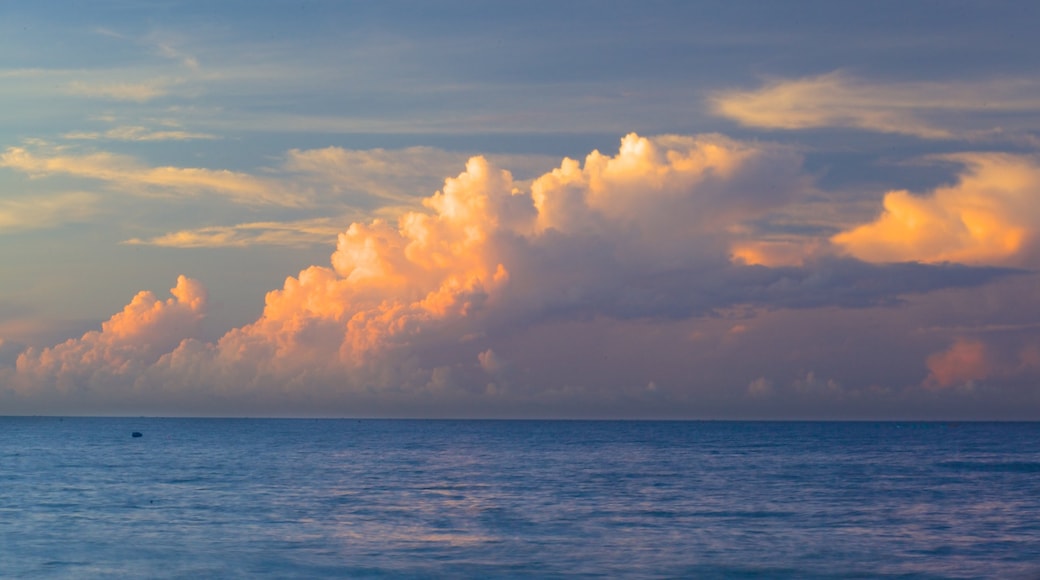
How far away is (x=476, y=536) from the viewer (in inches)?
2196

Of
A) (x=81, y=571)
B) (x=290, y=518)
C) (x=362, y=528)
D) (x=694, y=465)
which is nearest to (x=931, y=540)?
(x=362, y=528)

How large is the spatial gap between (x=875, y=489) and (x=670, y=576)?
4930 cm

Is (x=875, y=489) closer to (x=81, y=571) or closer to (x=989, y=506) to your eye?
(x=989, y=506)

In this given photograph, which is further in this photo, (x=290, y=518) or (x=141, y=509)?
(x=141, y=509)

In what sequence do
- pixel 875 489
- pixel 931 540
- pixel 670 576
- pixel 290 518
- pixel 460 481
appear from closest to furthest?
pixel 670 576, pixel 931 540, pixel 290 518, pixel 875 489, pixel 460 481

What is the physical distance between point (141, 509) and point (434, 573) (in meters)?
31.9

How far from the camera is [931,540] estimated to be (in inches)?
2149

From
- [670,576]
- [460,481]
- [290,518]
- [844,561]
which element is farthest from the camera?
[460,481]

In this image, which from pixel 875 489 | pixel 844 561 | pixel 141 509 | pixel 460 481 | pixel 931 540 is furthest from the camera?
pixel 460 481

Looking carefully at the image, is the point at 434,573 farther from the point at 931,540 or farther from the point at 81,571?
the point at 931,540

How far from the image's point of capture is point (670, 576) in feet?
145

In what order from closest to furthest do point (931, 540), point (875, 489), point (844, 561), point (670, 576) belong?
point (670, 576) < point (844, 561) < point (931, 540) < point (875, 489)

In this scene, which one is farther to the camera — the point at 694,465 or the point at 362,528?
the point at 694,465

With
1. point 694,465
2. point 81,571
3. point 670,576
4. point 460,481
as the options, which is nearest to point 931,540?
point 670,576
